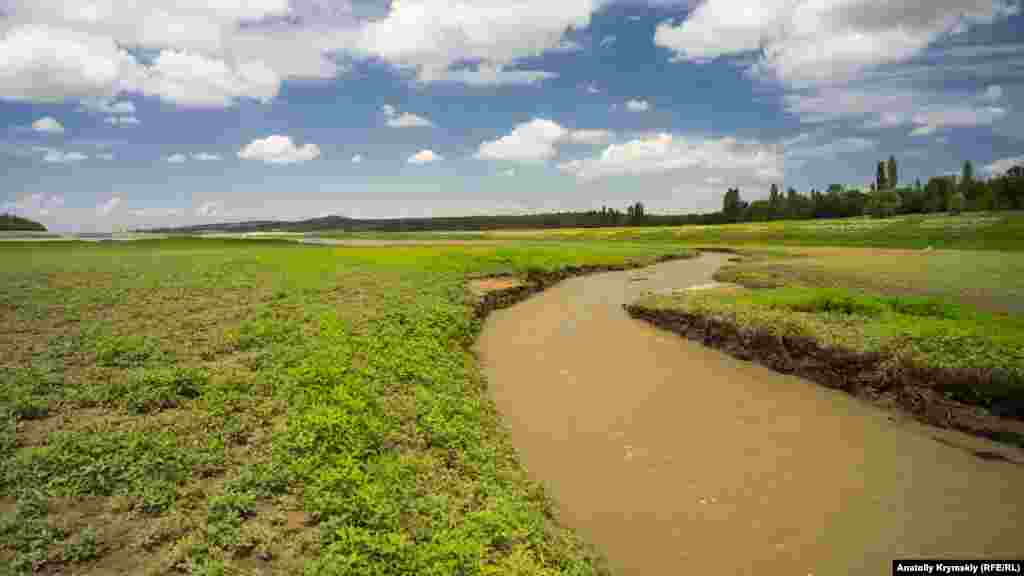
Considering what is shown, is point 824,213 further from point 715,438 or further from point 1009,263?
point 715,438

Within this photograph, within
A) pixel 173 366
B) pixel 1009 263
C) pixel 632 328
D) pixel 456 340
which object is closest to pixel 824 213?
pixel 1009 263

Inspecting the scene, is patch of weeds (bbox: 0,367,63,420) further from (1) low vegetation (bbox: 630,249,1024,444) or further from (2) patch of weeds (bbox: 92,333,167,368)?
(1) low vegetation (bbox: 630,249,1024,444)

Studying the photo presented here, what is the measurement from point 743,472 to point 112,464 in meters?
9.84

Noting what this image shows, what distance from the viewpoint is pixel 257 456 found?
761 centimetres

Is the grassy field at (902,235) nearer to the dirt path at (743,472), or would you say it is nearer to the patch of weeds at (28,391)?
the dirt path at (743,472)

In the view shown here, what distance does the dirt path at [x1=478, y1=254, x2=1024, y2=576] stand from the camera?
716cm

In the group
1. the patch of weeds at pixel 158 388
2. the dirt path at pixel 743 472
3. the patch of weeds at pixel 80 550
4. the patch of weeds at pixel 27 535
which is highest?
the patch of weeds at pixel 158 388

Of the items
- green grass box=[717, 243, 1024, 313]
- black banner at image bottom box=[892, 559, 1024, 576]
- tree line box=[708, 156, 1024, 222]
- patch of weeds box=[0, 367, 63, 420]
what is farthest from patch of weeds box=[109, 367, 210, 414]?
tree line box=[708, 156, 1024, 222]

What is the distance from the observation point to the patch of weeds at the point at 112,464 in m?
6.55

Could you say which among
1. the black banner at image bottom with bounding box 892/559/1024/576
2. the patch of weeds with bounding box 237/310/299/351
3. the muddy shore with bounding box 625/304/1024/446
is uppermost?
the patch of weeds with bounding box 237/310/299/351

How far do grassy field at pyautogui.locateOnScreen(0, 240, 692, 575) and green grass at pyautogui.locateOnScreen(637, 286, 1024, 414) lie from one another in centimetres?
1002

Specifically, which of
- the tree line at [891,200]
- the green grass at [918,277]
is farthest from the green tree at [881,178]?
the green grass at [918,277]

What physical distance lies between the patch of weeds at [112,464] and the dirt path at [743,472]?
5441mm

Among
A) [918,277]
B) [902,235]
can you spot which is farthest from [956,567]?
[902,235]
